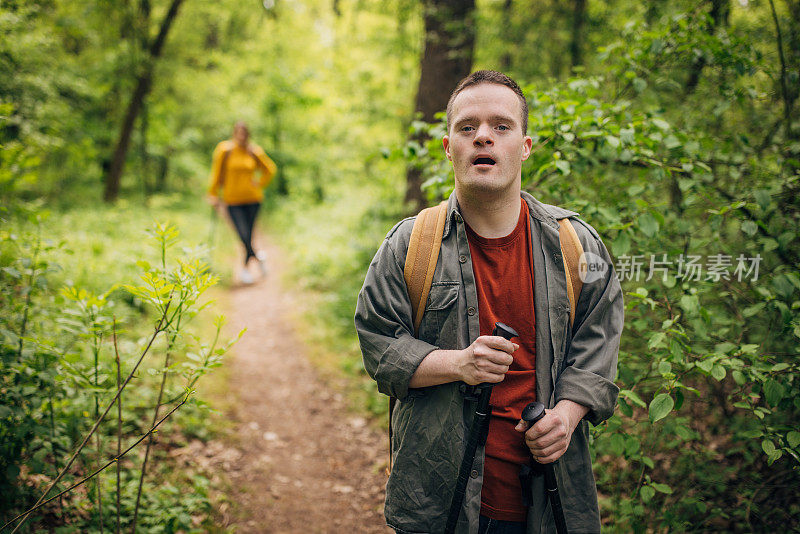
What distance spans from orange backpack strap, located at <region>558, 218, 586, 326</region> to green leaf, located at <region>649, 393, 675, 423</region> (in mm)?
695

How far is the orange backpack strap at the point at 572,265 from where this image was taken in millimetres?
1818

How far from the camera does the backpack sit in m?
1.82

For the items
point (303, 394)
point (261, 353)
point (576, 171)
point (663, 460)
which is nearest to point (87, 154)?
point (261, 353)

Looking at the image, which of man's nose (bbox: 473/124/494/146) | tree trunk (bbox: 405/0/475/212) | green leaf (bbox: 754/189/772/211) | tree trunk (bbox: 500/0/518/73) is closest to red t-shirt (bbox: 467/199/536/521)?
man's nose (bbox: 473/124/494/146)

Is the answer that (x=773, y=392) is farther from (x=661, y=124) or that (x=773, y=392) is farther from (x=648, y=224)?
(x=661, y=124)

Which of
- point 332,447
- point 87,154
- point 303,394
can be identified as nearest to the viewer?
point 332,447

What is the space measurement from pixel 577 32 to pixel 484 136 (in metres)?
5.00

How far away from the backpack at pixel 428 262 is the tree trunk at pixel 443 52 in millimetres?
3228

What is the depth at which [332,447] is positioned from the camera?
A: 14.0 ft

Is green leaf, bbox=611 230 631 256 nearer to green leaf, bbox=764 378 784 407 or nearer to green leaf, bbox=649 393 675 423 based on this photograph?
green leaf, bbox=649 393 675 423

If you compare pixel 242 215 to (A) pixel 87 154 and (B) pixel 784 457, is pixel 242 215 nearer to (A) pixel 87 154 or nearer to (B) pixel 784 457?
(A) pixel 87 154

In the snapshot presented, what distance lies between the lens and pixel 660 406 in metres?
2.11

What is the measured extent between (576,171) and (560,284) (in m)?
1.23

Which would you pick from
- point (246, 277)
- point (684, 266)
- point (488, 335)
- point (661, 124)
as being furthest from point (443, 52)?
point (246, 277)
